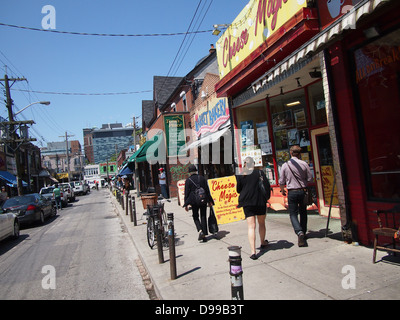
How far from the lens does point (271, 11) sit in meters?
7.45

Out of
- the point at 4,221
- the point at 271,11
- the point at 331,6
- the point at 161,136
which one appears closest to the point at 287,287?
the point at 331,6

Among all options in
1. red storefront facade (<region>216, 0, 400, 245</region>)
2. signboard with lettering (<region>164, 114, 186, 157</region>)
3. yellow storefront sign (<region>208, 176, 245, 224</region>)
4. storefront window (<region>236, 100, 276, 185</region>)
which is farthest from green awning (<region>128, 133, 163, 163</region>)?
red storefront facade (<region>216, 0, 400, 245</region>)

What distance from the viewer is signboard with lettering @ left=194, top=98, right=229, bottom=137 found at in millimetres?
11498

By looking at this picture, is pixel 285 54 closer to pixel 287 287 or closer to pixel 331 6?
pixel 331 6

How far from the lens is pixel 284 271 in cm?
445

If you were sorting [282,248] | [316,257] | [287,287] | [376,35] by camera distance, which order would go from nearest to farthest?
[287,287], [376,35], [316,257], [282,248]

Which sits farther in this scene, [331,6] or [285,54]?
[285,54]

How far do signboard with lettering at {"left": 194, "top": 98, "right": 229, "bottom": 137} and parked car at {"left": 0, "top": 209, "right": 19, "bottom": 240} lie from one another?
8.04m

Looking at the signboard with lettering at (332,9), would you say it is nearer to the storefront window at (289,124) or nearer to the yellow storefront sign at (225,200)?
the storefront window at (289,124)

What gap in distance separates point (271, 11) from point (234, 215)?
210 inches

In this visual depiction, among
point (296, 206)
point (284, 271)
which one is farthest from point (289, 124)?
point (284, 271)

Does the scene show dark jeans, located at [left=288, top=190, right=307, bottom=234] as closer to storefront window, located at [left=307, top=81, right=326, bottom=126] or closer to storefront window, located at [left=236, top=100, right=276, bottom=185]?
storefront window, located at [left=307, top=81, right=326, bottom=126]

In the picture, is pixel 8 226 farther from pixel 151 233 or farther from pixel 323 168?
pixel 323 168
